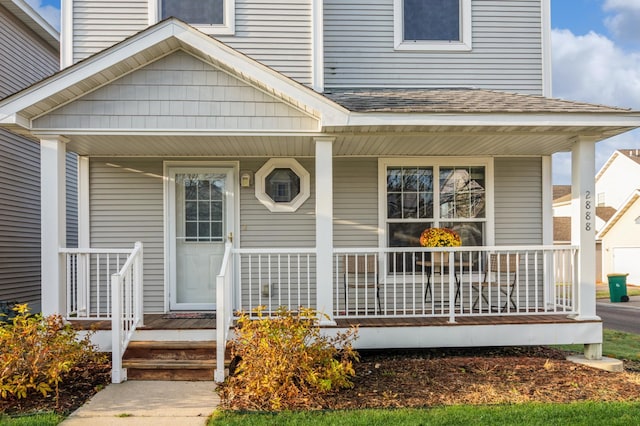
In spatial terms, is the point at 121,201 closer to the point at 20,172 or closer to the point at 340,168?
the point at 340,168

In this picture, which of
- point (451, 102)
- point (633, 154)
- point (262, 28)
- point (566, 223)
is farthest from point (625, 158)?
point (262, 28)

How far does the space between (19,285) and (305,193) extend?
6347 millimetres

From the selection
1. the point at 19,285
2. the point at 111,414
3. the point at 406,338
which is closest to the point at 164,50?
the point at 111,414

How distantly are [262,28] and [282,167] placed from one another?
205 cm

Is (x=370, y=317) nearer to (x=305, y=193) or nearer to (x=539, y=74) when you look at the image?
(x=305, y=193)

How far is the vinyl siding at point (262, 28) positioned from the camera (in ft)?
23.9

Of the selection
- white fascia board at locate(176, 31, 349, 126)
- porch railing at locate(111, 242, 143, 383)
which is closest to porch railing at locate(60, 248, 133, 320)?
porch railing at locate(111, 242, 143, 383)

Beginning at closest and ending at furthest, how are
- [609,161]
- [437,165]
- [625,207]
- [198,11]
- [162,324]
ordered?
1. [162,324]
2. [198,11]
3. [437,165]
4. [625,207]
5. [609,161]

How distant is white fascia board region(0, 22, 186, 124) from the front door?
2.11 metres

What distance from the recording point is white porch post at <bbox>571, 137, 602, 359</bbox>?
6188 millimetres

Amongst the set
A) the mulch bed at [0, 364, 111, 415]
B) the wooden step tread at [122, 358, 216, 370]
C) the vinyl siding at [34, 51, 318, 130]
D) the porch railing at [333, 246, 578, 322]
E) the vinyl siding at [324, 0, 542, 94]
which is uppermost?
the vinyl siding at [324, 0, 542, 94]

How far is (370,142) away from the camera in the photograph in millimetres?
6703

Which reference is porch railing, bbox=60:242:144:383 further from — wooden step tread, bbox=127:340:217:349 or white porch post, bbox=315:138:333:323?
white porch post, bbox=315:138:333:323

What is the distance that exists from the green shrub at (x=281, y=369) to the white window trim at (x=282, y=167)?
104 inches
